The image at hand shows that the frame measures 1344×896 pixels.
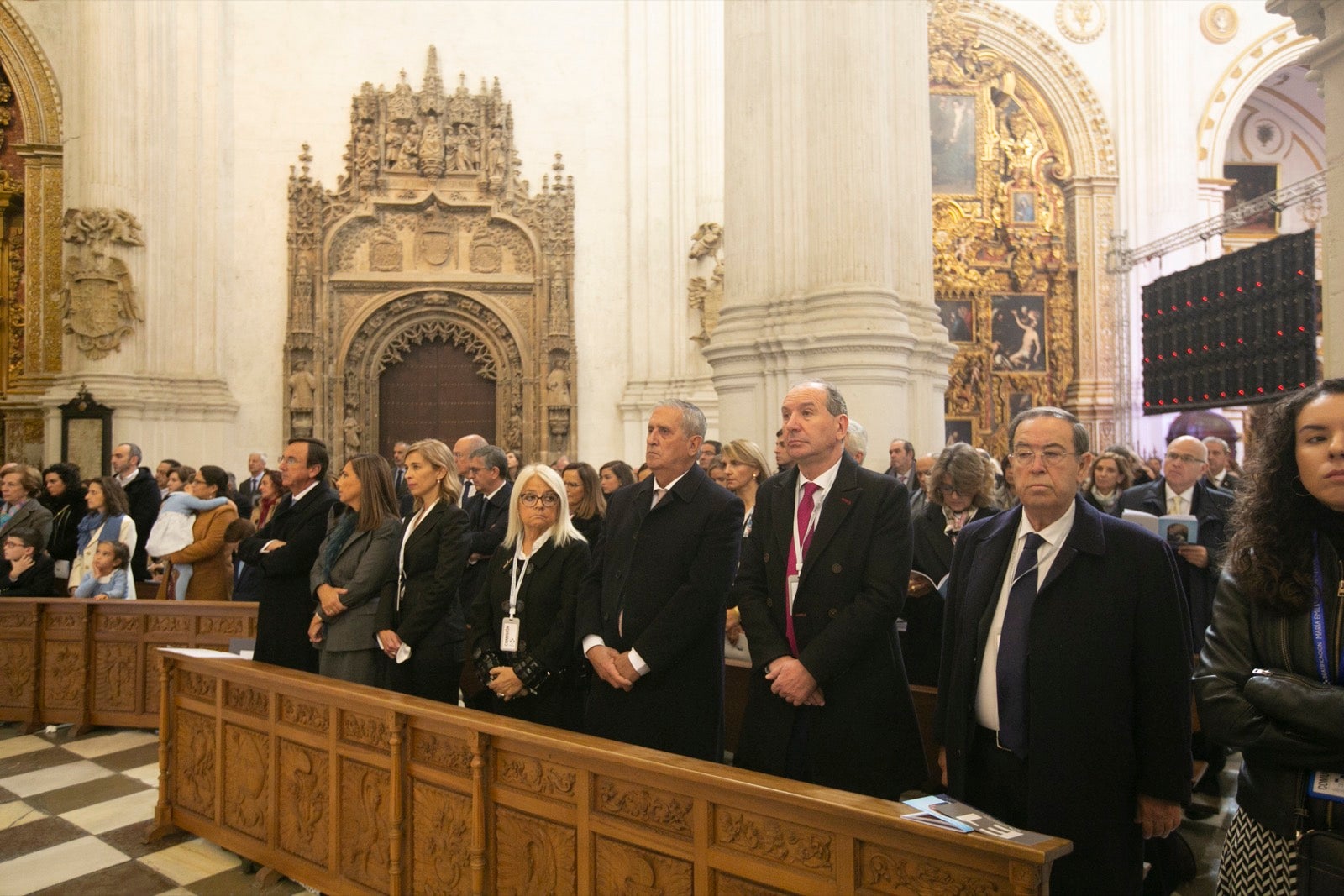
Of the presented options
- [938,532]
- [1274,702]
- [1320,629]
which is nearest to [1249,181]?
[938,532]

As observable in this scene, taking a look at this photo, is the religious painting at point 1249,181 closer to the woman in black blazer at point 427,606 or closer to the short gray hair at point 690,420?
the short gray hair at point 690,420

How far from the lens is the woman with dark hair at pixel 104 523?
6488 mm

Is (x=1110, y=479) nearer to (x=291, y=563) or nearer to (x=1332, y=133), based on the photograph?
(x=1332, y=133)

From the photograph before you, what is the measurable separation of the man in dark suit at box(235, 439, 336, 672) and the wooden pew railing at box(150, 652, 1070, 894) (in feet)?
1.08

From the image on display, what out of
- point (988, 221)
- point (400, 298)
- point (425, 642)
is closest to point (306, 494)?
point (425, 642)

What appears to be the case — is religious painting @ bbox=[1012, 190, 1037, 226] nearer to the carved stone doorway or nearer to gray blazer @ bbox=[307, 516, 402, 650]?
the carved stone doorway

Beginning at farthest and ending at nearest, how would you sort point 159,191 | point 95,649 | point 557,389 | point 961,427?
point 961,427
point 557,389
point 159,191
point 95,649

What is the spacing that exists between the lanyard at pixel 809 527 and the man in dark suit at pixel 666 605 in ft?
1.12

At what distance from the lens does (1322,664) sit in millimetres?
1935

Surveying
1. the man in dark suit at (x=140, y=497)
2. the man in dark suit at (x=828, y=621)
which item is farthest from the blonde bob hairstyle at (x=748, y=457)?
the man in dark suit at (x=140, y=497)

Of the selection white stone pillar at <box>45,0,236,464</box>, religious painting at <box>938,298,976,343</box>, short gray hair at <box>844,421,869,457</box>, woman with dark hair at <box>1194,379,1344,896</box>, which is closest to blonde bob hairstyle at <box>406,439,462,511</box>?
short gray hair at <box>844,421,869,457</box>

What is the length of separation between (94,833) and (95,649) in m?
2.05

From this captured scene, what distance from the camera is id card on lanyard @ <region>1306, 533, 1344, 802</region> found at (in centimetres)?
189

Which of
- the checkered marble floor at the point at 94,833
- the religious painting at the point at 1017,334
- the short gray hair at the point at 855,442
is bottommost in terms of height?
the checkered marble floor at the point at 94,833
